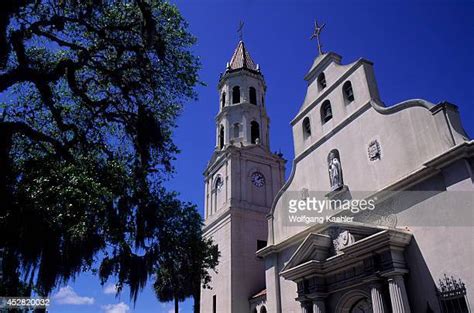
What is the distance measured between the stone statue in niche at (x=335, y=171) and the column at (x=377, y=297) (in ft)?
15.4

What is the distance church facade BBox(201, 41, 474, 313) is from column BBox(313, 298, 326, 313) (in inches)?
1.6

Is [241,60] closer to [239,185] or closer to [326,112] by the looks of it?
[239,185]

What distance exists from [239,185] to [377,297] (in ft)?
56.8

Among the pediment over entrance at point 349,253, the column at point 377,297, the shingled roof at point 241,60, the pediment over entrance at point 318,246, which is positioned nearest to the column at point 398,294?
the pediment over entrance at point 349,253

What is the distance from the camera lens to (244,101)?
33.7m

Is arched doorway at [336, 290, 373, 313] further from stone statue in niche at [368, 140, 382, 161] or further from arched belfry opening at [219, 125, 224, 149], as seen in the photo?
arched belfry opening at [219, 125, 224, 149]

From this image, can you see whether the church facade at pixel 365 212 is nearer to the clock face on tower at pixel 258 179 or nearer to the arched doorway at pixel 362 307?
the arched doorway at pixel 362 307

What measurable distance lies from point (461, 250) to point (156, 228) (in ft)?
31.1

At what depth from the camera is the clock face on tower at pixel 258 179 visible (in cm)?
3091

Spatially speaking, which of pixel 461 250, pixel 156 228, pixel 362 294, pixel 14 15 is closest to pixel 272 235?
pixel 362 294

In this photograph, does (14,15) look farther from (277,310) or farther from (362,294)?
(277,310)

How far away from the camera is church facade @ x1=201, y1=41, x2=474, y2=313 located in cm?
1223

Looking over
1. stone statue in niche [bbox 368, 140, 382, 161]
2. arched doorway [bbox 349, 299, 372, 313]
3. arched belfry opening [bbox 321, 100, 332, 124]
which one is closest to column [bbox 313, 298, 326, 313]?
arched doorway [bbox 349, 299, 372, 313]

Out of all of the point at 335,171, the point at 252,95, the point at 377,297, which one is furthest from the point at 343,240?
the point at 252,95
